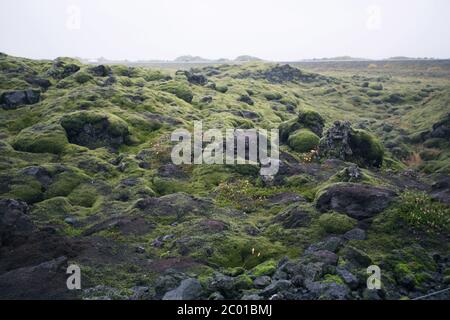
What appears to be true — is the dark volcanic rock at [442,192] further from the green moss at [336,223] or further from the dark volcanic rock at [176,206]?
the dark volcanic rock at [176,206]

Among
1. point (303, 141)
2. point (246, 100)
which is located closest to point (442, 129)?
point (303, 141)

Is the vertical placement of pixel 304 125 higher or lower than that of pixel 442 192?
higher

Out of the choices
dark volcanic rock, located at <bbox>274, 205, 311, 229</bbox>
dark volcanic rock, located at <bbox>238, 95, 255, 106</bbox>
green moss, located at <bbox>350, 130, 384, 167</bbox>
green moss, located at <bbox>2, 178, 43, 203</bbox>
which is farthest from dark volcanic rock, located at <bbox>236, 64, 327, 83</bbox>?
dark volcanic rock, located at <bbox>274, 205, 311, 229</bbox>

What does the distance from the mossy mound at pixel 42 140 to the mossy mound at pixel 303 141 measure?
28468 millimetres

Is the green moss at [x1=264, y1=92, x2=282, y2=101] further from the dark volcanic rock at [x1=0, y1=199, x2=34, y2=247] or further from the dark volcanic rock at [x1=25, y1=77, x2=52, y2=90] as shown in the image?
the dark volcanic rock at [x1=0, y1=199, x2=34, y2=247]

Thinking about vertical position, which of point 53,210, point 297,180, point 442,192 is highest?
point 442,192

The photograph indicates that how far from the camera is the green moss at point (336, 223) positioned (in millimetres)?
26594

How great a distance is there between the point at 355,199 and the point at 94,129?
3361cm

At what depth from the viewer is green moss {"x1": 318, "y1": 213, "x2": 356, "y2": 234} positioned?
26.6 metres

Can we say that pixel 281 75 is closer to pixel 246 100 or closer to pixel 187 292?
pixel 246 100

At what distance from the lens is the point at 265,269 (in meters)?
22.0

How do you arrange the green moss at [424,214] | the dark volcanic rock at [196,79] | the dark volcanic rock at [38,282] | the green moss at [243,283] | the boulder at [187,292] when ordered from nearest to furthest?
the boulder at [187,292]
the dark volcanic rock at [38,282]
the green moss at [243,283]
the green moss at [424,214]
the dark volcanic rock at [196,79]

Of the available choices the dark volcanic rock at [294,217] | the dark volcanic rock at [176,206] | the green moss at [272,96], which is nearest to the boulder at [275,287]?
the dark volcanic rock at [294,217]

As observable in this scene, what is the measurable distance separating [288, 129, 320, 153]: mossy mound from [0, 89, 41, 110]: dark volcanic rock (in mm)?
39498
